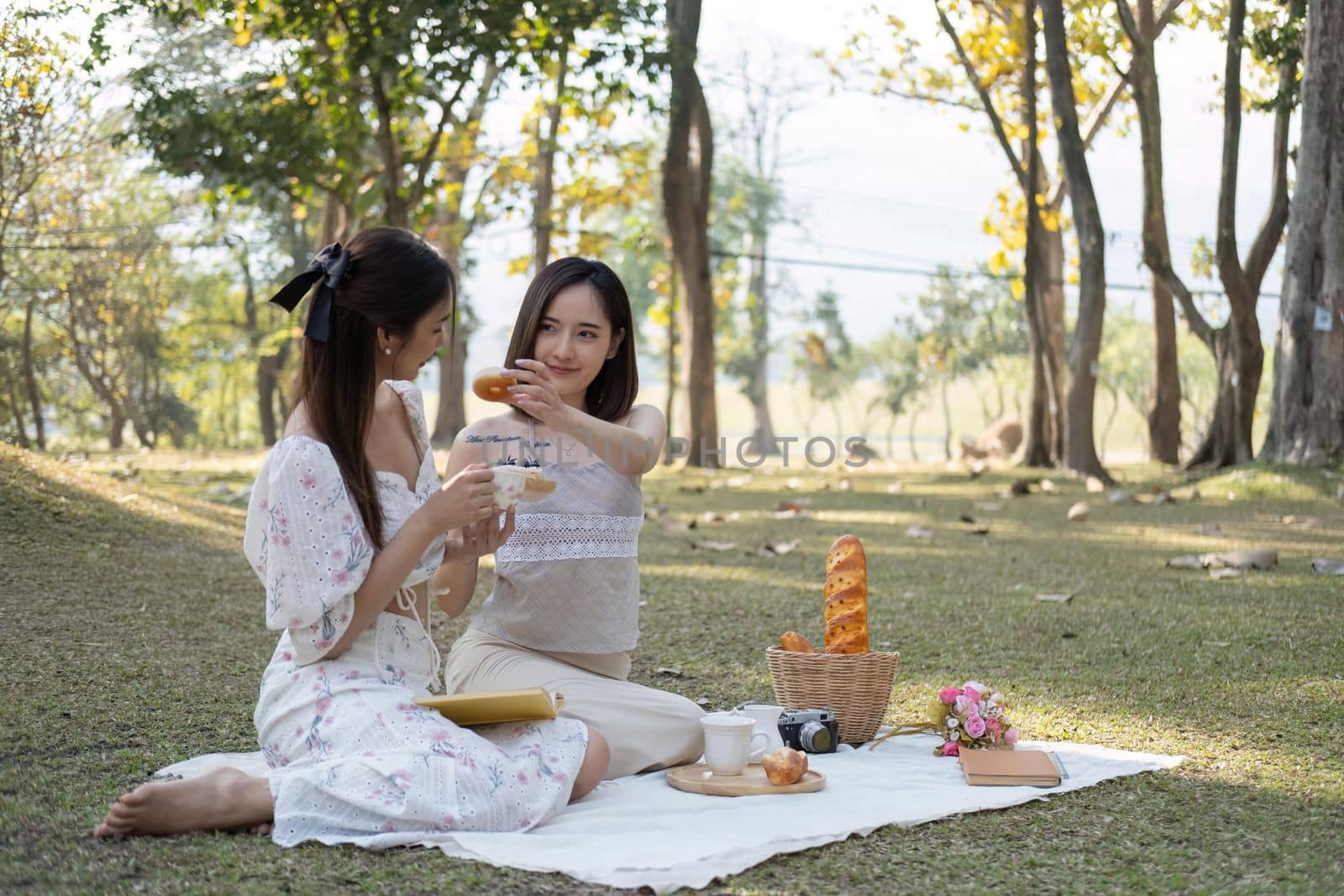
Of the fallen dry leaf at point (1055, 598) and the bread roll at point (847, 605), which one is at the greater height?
the bread roll at point (847, 605)

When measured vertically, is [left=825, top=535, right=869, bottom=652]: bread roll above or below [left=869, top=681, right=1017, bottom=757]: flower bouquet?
above

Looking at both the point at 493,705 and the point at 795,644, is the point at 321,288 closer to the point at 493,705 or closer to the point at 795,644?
the point at 493,705

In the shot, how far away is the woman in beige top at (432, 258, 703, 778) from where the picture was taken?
3078 mm

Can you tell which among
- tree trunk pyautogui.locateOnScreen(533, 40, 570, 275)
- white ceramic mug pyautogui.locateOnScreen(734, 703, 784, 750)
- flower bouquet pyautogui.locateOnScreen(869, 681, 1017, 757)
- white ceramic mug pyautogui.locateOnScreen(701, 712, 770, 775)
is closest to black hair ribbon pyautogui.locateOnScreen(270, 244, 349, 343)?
white ceramic mug pyautogui.locateOnScreen(701, 712, 770, 775)

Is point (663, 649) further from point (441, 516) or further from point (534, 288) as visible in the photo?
point (441, 516)

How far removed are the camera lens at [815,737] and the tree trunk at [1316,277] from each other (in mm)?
7580

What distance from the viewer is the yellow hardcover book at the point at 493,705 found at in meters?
2.66

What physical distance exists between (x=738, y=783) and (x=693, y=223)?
423 inches

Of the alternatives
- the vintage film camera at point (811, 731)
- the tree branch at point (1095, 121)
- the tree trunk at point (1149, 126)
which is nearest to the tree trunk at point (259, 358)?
the tree branch at point (1095, 121)

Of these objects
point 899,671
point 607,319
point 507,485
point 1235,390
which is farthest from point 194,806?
point 1235,390

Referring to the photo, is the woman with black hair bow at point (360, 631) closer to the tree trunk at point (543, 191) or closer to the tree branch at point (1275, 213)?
the tree branch at point (1275, 213)

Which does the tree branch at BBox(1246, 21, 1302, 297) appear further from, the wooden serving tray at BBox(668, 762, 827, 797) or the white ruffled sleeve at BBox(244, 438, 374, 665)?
the white ruffled sleeve at BBox(244, 438, 374, 665)

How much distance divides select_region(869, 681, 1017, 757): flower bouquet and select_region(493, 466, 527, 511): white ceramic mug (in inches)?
47.4

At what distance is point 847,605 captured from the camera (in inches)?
137
